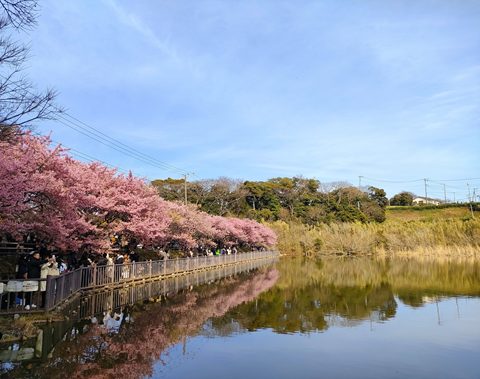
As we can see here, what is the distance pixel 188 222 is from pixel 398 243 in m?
29.2

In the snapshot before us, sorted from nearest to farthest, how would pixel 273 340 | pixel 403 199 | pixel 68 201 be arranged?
pixel 273 340, pixel 68 201, pixel 403 199

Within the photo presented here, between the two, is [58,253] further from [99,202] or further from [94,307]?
[94,307]

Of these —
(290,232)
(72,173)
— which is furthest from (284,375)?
(290,232)

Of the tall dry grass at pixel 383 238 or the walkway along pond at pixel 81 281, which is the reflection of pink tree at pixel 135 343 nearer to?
the walkway along pond at pixel 81 281

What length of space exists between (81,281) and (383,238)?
1669 inches

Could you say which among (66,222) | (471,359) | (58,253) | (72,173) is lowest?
(471,359)

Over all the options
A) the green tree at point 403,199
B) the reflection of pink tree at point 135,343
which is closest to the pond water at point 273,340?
the reflection of pink tree at point 135,343

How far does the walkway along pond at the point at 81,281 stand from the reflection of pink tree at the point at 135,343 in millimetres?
1659

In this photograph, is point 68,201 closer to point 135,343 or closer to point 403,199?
point 135,343

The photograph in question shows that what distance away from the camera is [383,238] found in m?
51.0

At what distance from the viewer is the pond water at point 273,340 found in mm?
7262

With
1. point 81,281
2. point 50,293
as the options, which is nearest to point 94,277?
point 81,281

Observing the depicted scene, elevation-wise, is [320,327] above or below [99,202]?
below

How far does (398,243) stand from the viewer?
48.3 meters
